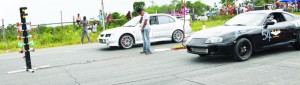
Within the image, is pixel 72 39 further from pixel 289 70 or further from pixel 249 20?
pixel 289 70

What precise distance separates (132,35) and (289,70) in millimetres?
7343

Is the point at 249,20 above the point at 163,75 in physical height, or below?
above

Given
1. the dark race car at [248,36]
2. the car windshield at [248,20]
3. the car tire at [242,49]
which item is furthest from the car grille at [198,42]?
the car windshield at [248,20]

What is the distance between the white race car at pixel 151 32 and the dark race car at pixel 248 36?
4.62m

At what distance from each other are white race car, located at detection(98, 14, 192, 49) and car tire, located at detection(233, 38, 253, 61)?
5718 millimetres

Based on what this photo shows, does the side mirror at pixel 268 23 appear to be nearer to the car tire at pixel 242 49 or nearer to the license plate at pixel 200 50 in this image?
the car tire at pixel 242 49

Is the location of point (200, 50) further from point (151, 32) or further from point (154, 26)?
point (154, 26)

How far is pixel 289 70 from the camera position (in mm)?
7543

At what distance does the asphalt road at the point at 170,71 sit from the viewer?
7.05 metres

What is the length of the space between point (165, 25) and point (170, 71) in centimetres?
675

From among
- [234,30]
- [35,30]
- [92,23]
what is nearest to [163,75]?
[234,30]

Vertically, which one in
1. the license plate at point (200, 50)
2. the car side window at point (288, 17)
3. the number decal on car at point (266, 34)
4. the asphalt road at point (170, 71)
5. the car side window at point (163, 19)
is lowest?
the asphalt road at point (170, 71)

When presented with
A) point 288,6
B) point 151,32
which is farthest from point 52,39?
point 288,6

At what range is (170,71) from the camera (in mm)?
8164
